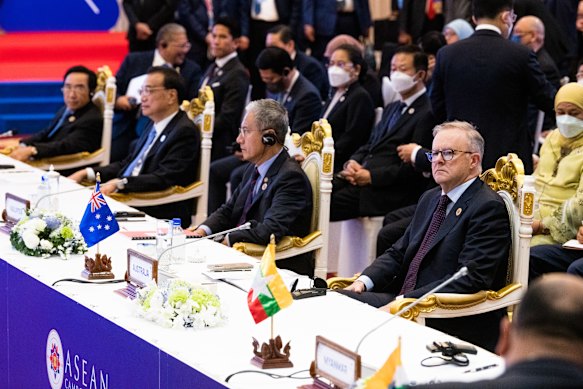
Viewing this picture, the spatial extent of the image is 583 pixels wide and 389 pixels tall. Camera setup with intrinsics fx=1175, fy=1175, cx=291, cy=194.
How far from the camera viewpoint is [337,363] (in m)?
2.83

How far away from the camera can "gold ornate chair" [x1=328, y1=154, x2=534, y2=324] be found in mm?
4062

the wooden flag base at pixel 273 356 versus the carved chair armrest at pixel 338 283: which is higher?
the wooden flag base at pixel 273 356

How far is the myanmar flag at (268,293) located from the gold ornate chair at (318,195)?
1953 millimetres

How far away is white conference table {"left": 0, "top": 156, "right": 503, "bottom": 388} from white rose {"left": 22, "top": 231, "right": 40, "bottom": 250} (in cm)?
5

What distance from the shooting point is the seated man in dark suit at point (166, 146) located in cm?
623

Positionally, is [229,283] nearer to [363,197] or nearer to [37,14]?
[363,197]

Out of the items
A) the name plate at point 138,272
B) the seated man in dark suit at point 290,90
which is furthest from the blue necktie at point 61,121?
the name plate at point 138,272

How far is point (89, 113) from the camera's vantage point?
24.3 feet

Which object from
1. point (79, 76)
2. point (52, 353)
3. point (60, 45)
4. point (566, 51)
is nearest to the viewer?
point (52, 353)

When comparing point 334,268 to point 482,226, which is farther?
point 334,268

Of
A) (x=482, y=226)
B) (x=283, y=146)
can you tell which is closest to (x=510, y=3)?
(x=283, y=146)

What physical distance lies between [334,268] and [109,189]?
1.36 m

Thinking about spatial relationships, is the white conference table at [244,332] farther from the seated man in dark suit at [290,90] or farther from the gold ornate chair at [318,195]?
the seated man in dark suit at [290,90]

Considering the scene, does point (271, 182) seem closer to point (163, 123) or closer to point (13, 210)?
point (13, 210)
